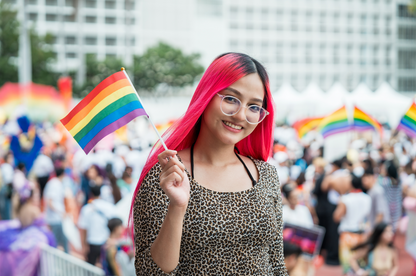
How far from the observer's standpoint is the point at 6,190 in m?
8.75

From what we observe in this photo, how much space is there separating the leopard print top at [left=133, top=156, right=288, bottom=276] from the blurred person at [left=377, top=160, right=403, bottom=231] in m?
6.52

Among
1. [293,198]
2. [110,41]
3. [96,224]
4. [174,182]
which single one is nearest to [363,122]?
[293,198]

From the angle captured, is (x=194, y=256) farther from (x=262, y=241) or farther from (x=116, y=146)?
(x=116, y=146)

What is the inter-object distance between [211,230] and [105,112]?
2.38ft

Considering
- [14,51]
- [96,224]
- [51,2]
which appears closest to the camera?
[96,224]

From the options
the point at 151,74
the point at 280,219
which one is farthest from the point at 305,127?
the point at 151,74

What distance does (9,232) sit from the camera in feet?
16.8

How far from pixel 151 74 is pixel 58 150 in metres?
42.8

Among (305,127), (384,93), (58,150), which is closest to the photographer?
(58,150)

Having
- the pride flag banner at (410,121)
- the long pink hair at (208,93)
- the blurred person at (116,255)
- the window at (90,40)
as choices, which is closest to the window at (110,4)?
the window at (90,40)

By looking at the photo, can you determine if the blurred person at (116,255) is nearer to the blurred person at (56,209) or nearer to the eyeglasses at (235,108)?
the blurred person at (56,209)

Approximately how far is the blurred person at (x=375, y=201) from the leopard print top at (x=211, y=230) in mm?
5275

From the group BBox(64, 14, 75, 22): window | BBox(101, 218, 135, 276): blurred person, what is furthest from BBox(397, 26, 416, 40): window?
BBox(101, 218, 135, 276): blurred person

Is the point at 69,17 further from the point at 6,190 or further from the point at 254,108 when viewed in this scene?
the point at 254,108
